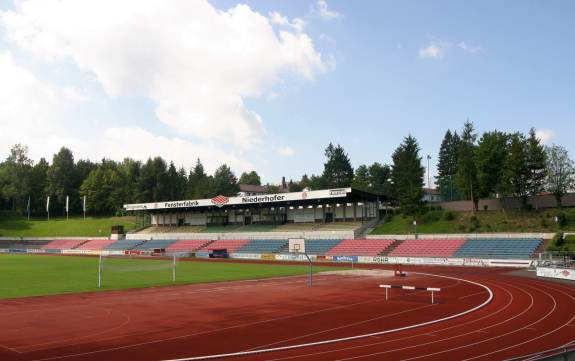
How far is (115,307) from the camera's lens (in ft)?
83.5

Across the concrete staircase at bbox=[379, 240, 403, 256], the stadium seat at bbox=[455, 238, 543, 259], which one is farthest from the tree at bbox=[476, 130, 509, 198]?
the concrete staircase at bbox=[379, 240, 403, 256]

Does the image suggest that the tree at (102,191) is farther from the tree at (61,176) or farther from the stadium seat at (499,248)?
the stadium seat at (499,248)

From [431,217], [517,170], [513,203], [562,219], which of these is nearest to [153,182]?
[431,217]

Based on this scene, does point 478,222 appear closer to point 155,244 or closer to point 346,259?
point 346,259

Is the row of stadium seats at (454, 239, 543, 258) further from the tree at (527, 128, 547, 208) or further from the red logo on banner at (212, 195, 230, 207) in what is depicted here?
the red logo on banner at (212, 195, 230, 207)

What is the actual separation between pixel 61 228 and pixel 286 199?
64.6 metres

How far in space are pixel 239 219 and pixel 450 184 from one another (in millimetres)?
43423

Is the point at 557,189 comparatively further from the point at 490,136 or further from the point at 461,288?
the point at 461,288

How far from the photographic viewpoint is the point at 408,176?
8138 cm

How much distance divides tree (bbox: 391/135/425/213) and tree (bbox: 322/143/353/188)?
121 feet

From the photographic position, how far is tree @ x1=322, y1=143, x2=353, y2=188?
414ft

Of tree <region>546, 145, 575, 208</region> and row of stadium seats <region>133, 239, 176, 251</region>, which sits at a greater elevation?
tree <region>546, 145, 575, 208</region>

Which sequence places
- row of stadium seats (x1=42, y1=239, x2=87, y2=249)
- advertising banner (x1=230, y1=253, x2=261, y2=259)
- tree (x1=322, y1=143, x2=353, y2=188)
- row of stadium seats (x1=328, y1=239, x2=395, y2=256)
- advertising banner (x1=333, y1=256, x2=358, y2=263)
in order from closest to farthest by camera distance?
1. advertising banner (x1=333, y1=256, x2=358, y2=263)
2. row of stadium seats (x1=328, y1=239, x2=395, y2=256)
3. advertising banner (x1=230, y1=253, x2=261, y2=259)
4. row of stadium seats (x1=42, y1=239, x2=87, y2=249)
5. tree (x1=322, y1=143, x2=353, y2=188)

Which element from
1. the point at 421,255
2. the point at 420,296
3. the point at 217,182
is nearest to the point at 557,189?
the point at 421,255
